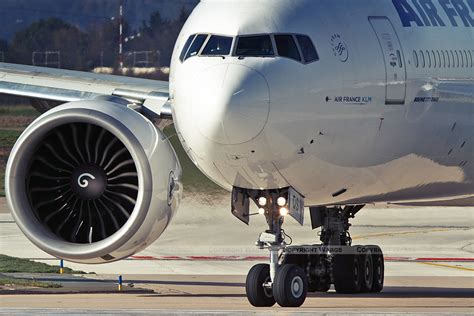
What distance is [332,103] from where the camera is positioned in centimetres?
1872

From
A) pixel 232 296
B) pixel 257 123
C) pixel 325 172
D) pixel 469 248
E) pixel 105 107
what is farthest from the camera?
pixel 469 248

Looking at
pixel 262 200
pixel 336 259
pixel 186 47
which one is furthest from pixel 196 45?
pixel 336 259

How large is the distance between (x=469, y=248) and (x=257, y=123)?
15645 mm

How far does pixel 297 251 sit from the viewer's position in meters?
23.7

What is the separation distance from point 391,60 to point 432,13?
2376 millimetres

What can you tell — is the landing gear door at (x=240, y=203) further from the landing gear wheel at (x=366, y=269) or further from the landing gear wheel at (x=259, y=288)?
the landing gear wheel at (x=366, y=269)

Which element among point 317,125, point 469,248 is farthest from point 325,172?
point 469,248

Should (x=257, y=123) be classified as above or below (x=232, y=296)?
above

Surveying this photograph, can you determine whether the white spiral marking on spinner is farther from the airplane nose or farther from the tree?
the tree

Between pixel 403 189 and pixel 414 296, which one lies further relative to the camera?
pixel 414 296

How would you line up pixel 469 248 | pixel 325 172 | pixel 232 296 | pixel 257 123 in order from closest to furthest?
pixel 257 123
pixel 325 172
pixel 232 296
pixel 469 248

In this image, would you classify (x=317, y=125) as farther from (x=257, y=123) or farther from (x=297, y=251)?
(x=297, y=251)

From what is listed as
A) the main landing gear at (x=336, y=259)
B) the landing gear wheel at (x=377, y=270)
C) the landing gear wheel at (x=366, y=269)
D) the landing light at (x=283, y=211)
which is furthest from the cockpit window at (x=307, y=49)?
the landing gear wheel at (x=377, y=270)

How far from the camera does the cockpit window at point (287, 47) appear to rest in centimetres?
1839
